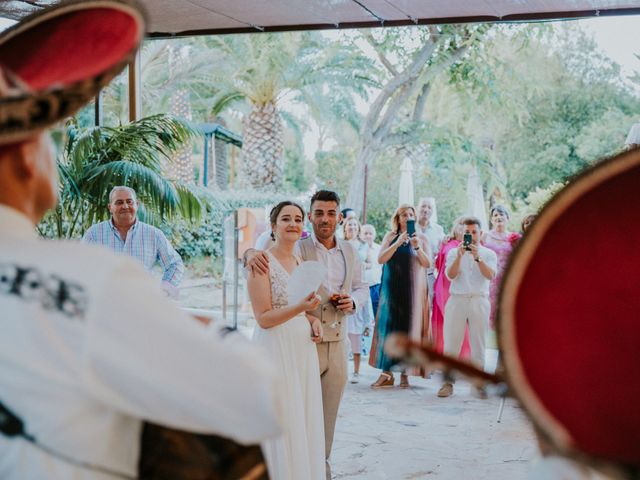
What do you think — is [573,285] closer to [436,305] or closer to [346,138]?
[436,305]

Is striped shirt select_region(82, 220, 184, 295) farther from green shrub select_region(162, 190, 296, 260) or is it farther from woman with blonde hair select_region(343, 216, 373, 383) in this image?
green shrub select_region(162, 190, 296, 260)

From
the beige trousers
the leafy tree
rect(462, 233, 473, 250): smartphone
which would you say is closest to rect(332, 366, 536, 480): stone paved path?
the beige trousers

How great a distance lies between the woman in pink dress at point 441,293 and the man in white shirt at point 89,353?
6.50m

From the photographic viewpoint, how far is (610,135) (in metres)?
20.7

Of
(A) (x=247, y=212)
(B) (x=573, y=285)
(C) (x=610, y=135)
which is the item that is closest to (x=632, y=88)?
(C) (x=610, y=135)

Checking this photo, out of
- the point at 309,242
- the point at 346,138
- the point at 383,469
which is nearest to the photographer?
the point at 309,242

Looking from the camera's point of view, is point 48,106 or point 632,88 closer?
point 48,106

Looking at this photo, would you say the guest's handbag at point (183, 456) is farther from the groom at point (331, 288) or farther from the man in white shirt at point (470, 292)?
the man in white shirt at point (470, 292)

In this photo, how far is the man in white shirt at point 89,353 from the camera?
1.22 metres

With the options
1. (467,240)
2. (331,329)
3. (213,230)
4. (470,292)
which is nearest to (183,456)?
(331,329)

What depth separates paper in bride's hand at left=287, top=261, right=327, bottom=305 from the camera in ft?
13.9

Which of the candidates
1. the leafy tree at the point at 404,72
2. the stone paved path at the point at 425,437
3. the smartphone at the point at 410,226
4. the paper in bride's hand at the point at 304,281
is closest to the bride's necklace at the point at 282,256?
the paper in bride's hand at the point at 304,281

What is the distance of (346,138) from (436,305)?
1846cm

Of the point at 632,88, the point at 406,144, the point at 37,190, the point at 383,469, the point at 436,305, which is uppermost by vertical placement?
the point at 632,88
